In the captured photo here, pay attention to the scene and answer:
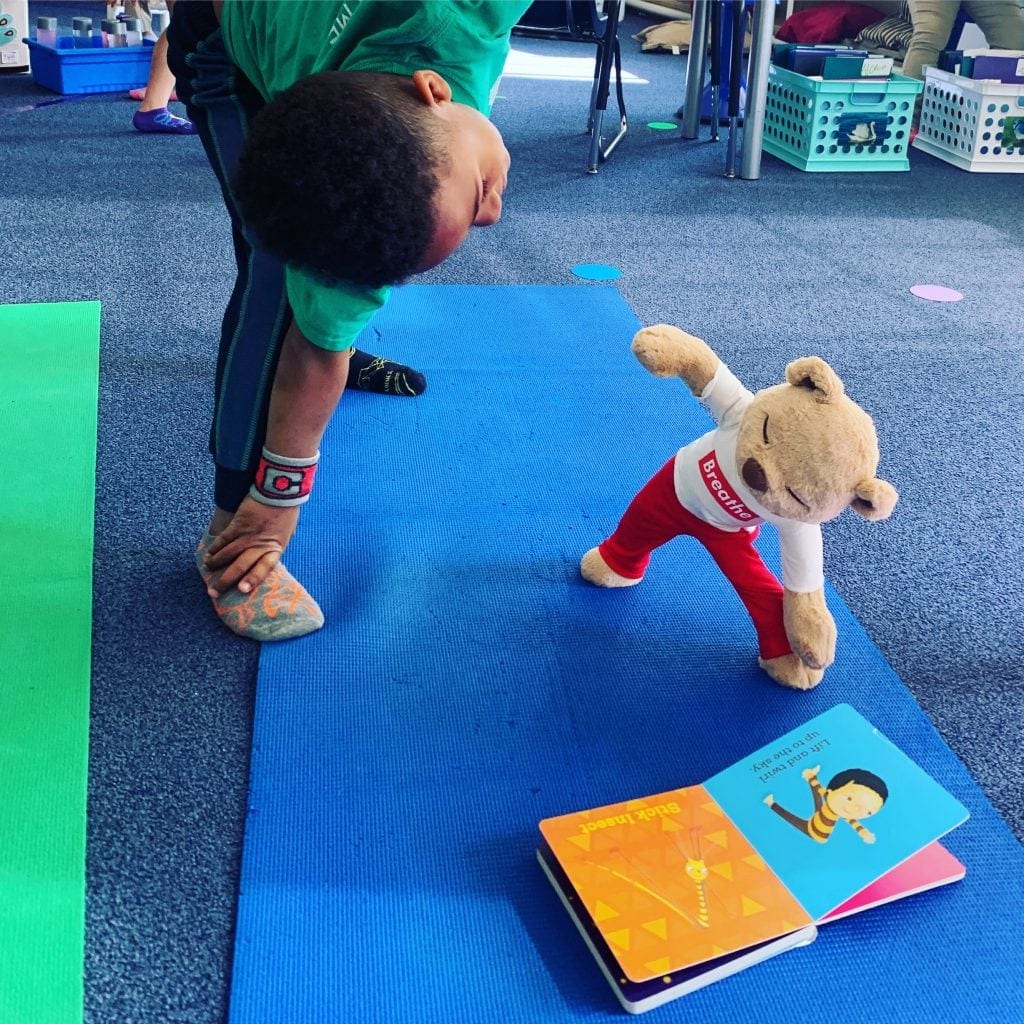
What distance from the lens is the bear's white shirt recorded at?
42.1 inches

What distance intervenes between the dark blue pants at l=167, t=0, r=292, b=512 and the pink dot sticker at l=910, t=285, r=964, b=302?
1.56 metres

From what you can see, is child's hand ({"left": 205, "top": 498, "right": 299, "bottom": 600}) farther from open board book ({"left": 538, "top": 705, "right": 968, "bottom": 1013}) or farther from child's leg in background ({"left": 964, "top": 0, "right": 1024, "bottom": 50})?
child's leg in background ({"left": 964, "top": 0, "right": 1024, "bottom": 50})

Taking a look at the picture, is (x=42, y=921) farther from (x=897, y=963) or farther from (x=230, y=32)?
(x=230, y=32)

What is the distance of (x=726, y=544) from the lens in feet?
3.75

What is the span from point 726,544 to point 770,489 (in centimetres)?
14

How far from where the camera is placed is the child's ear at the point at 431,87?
0.84 meters

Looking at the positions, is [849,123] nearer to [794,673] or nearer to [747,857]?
[794,673]

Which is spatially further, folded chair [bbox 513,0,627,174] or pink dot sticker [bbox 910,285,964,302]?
folded chair [bbox 513,0,627,174]

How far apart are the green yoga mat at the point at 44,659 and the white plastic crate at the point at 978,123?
2.57 metres

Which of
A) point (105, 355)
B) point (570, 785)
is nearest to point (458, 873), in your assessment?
point (570, 785)

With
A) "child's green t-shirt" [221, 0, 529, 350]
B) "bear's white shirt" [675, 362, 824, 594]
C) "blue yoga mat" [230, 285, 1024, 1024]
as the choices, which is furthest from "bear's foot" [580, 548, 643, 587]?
"child's green t-shirt" [221, 0, 529, 350]

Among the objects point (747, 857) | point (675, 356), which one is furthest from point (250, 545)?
point (747, 857)

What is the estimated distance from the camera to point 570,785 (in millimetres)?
1000

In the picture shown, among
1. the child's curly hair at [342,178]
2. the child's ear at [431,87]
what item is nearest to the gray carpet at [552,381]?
the child's curly hair at [342,178]
